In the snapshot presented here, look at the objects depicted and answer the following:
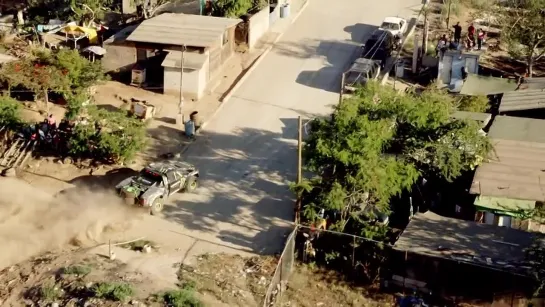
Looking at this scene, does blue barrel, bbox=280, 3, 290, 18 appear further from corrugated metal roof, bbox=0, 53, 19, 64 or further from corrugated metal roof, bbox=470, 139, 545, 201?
corrugated metal roof, bbox=470, 139, 545, 201

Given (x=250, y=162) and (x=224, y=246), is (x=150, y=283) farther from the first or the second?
(x=250, y=162)

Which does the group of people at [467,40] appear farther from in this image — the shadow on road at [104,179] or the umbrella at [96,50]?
the shadow on road at [104,179]

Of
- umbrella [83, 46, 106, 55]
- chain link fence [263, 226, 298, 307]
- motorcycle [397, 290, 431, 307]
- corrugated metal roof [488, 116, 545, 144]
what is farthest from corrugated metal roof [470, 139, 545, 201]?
umbrella [83, 46, 106, 55]

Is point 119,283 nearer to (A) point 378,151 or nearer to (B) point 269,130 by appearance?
(A) point 378,151

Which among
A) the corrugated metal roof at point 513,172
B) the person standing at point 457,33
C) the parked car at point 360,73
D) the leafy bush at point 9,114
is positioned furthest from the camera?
the person standing at point 457,33

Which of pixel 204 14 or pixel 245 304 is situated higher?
pixel 204 14

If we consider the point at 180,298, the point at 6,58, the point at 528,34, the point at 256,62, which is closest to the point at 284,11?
the point at 256,62

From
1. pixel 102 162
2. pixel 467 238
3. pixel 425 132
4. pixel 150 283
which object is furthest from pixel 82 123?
pixel 467 238

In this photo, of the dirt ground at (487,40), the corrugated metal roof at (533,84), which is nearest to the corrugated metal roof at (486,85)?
the corrugated metal roof at (533,84)
